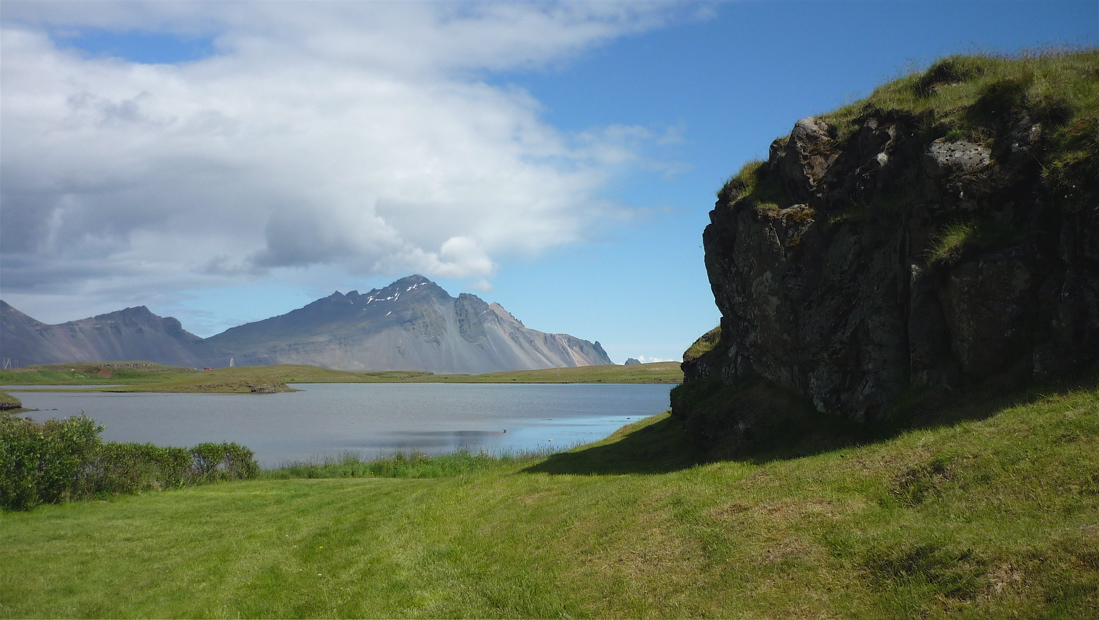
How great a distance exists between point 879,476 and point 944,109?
34.5ft

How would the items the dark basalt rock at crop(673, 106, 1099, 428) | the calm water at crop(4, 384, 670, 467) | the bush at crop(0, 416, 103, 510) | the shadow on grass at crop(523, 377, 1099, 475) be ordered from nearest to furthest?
1. the shadow on grass at crop(523, 377, 1099, 475)
2. the dark basalt rock at crop(673, 106, 1099, 428)
3. the bush at crop(0, 416, 103, 510)
4. the calm water at crop(4, 384, 670, 467)

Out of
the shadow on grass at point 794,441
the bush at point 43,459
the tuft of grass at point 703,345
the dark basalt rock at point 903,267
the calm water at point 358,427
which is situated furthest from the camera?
the calm water at point 358,427

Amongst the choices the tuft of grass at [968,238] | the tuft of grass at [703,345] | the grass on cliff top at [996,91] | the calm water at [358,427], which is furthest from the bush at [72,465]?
the grass on cliff top at [996,91]

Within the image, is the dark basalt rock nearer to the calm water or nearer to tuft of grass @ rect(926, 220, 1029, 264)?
tuft of grass @ rect(926, 220, 1029, 264)

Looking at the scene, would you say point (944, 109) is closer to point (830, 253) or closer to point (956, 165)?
point (956, 165)

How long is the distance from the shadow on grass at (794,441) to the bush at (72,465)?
1528 centimetres

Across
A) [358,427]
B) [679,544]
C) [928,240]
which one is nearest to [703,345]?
[928,240]

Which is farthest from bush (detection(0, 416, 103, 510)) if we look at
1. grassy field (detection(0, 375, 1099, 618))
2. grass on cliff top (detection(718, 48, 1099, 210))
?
grass on cliff top (detection(718, 48, 1099, 210))

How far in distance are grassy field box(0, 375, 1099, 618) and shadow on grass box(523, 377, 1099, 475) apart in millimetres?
172

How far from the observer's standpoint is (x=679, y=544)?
11.6 m

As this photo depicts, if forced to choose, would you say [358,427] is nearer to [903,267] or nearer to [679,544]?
[903,267]

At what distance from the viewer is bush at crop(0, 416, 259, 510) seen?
69.3 feet

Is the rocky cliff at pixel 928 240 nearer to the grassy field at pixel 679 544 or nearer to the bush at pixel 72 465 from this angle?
the grassy field at pixel 679 544

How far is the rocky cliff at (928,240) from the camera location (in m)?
13.3
